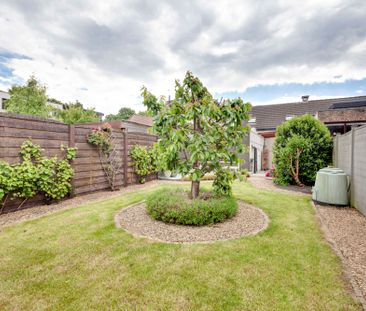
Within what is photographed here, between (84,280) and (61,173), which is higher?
(61,173)

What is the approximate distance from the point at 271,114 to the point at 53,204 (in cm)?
2209

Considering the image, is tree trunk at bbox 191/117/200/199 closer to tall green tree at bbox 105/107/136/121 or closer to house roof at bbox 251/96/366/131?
house roof at bbox 251/96/366/131

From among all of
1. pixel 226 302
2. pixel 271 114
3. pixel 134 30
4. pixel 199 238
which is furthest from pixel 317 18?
pixel 271 114

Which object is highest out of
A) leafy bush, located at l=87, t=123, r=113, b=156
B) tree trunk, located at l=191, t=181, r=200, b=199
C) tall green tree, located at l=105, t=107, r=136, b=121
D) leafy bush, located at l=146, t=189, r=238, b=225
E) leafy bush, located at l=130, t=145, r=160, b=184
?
tall green tree, located at l=105, t=107, r=136, b=121

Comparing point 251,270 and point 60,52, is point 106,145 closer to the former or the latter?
point 60,52

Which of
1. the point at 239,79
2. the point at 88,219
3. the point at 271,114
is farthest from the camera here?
the point at 271,114

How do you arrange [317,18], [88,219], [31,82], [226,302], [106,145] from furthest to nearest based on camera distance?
1. [31,82]
2. [106,145]
3. [317,18]
4. [88,219]
5. [226,302]

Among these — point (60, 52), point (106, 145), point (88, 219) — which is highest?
point (60, 52)

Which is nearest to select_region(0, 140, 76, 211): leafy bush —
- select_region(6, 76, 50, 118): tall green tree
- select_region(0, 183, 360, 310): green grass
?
select_region(0, 183, 360, 310): green grass

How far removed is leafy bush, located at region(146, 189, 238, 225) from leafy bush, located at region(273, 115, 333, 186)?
5.04 metres

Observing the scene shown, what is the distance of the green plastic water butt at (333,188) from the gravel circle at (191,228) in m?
2.08

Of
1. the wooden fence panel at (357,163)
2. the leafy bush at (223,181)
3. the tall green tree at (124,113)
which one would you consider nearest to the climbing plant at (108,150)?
the leafy bush at (223,181)

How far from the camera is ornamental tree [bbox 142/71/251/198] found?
3.71 meters

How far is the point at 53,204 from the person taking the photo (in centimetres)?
512
